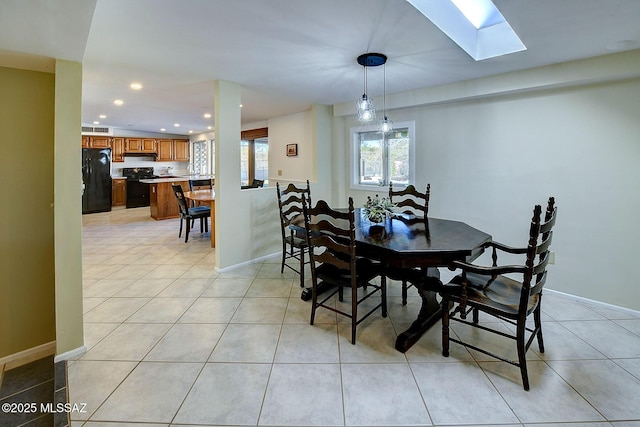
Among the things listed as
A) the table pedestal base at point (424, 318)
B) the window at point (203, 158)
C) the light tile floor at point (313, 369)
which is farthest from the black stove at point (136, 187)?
the table pedestal base at point (424, 318)

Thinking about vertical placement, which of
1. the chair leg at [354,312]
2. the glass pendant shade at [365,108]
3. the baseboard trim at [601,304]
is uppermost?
the glass pendant shade at [365,108]

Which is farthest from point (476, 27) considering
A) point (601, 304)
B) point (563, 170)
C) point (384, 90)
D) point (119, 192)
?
point (119, 192)

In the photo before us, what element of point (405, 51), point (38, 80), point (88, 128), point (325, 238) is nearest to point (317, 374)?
point (325, 238)

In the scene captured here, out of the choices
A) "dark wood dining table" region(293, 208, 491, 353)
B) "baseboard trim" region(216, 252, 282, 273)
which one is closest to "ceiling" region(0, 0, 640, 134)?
"dark wood dining table" region(293, 208, 491, 353)

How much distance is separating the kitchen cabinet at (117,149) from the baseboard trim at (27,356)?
25.8 ft

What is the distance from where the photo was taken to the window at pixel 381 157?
4469mm

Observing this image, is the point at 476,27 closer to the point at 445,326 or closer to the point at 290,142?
the point at 445,326

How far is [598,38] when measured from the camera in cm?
238

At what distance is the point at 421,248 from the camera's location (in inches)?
82.6

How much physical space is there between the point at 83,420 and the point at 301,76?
3.40 m

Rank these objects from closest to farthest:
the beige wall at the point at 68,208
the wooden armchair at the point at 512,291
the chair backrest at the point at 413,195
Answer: the wooden armchair at the point at 512,291 < the beige wall at the point at 68,208 < the chair backrest at the point at 413,195

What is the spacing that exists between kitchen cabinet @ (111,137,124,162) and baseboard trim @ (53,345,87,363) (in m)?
8.18

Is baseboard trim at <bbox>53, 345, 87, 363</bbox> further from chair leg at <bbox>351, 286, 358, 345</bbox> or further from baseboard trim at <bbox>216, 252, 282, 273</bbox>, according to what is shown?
chair leg at <bbox>351, 286, 358, 345</bbox>

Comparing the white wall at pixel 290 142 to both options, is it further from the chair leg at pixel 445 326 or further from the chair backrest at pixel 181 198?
the chair leg at pixel 445 326
